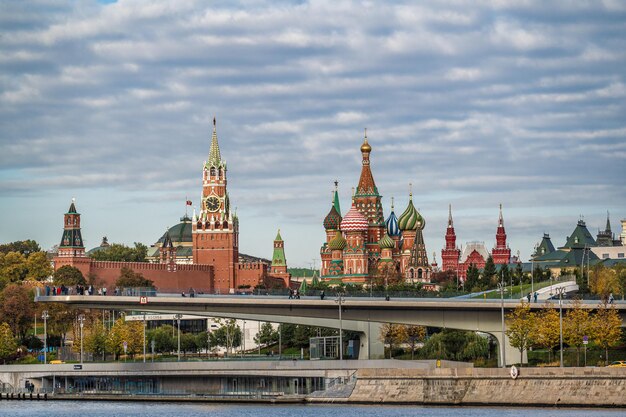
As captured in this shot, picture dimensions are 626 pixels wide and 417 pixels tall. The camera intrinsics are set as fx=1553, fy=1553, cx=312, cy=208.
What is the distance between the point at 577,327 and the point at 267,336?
70891mm

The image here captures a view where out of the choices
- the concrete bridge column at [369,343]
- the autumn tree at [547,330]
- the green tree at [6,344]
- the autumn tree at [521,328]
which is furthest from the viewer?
the green tree at [6,344]

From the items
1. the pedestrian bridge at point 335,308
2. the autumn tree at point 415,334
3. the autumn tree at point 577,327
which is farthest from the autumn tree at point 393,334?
the autumn tree at point 577,327

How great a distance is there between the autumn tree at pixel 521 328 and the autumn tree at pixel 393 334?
29.6 m

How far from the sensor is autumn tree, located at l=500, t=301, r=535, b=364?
127m

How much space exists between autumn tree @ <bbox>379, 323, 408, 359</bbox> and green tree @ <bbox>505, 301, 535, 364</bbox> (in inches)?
1164

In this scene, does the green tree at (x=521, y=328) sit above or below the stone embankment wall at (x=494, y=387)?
above

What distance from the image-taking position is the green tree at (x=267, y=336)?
7539 inches

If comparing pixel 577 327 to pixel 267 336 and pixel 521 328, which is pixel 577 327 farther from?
pixel 267 336

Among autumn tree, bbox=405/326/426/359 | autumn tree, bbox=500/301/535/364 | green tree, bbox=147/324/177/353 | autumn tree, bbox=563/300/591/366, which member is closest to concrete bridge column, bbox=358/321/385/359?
autumn tree, bbox=500/301/535/364

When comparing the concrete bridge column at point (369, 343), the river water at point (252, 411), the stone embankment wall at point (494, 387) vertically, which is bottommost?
the river water at point (252, 411)

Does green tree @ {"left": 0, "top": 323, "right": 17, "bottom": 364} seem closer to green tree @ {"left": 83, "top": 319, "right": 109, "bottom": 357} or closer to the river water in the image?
green tree @ {"left": 83, "top": 319, "right": 109, "bottom": 357}

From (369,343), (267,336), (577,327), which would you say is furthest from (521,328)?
(267,336)

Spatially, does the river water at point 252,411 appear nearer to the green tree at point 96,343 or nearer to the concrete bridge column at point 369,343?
the concrete bridge column at point 369,343

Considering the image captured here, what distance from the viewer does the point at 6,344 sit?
178000mm
